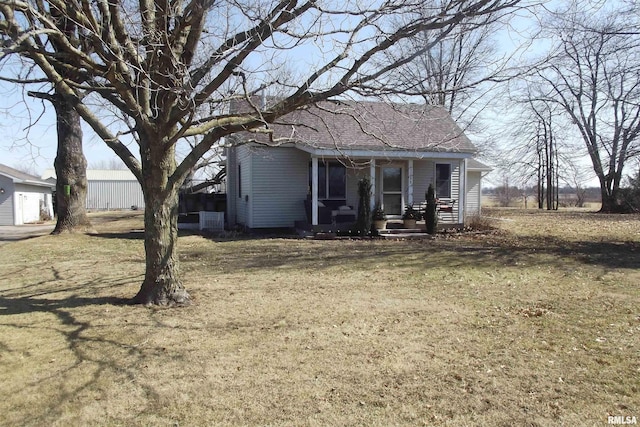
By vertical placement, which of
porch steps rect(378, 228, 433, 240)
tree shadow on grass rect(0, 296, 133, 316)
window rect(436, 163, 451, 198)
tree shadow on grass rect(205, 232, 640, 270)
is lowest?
tree shadow on grass rect(0, 296, 133, 316)

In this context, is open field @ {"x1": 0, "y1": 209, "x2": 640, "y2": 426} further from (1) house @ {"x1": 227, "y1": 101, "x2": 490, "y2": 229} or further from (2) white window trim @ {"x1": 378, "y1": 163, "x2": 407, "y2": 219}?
(2) white window trim @ {"x1": 378, "y1": 163, "x2": 407, "y2": 219}

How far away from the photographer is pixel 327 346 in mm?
4941

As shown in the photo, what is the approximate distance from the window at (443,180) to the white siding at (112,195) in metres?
31.8

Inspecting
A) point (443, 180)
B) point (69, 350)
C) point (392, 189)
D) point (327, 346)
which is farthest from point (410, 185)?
point (69, 350)

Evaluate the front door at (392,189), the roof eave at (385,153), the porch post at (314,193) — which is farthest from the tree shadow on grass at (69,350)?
the front door at (392,189)

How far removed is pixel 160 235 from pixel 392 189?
12249mm

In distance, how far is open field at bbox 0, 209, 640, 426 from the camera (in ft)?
11.7

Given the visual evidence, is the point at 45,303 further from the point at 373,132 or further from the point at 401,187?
the point at 401,187

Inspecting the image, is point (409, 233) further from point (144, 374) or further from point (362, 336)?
point (144, 374)

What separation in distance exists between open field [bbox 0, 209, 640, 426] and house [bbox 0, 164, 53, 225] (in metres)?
18.5

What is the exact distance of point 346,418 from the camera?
344 centimetres

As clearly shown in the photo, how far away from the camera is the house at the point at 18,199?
24.8m

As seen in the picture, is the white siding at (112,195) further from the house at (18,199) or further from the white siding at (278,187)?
the white siding at (278,187)

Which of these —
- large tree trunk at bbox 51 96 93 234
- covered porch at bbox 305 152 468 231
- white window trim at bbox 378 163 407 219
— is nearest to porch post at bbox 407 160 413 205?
covered porch at bbox 305 152 468 231
